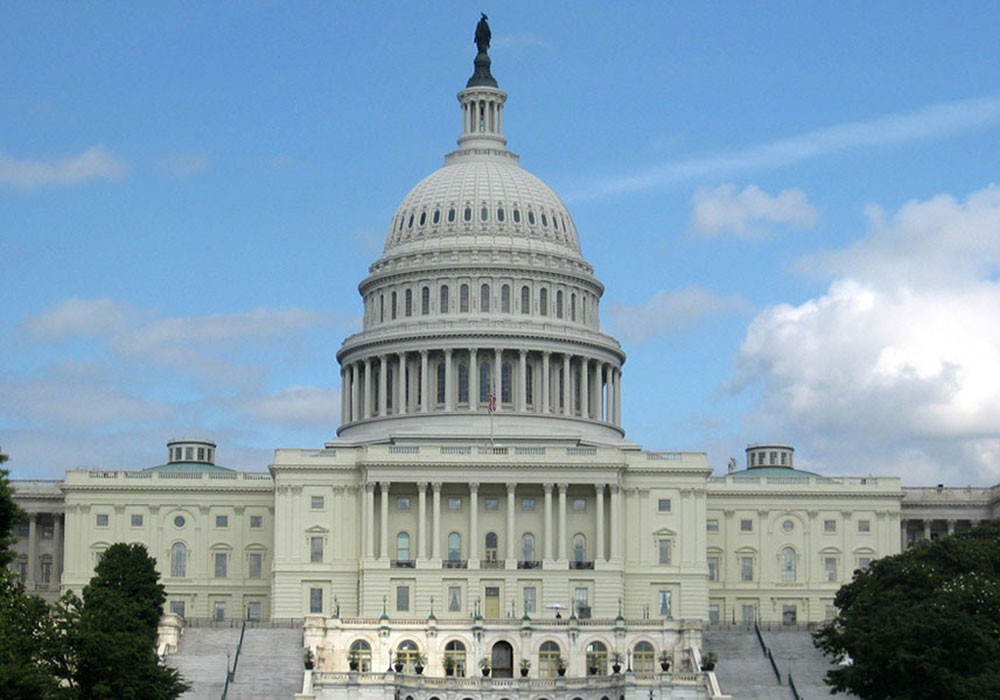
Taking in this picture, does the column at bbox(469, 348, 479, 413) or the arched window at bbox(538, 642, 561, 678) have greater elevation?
the column at bbox(469, 348, 479, 413)

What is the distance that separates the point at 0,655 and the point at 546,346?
92.4 meters

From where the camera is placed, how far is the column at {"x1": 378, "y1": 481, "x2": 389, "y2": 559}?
7032 inches

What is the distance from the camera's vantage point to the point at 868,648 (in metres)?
137

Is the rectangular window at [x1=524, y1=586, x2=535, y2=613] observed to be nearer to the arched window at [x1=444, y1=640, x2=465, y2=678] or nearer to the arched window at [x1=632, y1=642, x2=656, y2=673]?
the arched window at [x1=444, y1=640, x2=465, y2=678]

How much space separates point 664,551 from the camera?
598 ft

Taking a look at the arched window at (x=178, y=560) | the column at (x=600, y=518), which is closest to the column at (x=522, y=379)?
the column at (x=600, y=518)

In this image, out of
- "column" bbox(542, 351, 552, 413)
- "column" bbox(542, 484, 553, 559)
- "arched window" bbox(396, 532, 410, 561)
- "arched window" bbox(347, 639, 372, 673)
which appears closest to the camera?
"arched window" bbox(347, 639, 372, 673)

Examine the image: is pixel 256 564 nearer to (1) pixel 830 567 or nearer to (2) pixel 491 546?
(2) pixel 491 546

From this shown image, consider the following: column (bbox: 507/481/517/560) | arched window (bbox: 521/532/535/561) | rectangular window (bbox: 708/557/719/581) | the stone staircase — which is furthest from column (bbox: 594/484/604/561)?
the stone staircase

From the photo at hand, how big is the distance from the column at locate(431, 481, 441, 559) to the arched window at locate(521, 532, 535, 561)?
6.02m

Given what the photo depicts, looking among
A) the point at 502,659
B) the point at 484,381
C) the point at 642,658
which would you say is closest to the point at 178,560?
the point at 484,381

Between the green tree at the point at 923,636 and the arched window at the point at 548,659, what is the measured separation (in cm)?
1700

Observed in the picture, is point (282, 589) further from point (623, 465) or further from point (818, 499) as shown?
point (818, 499)

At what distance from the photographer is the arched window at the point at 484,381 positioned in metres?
197
